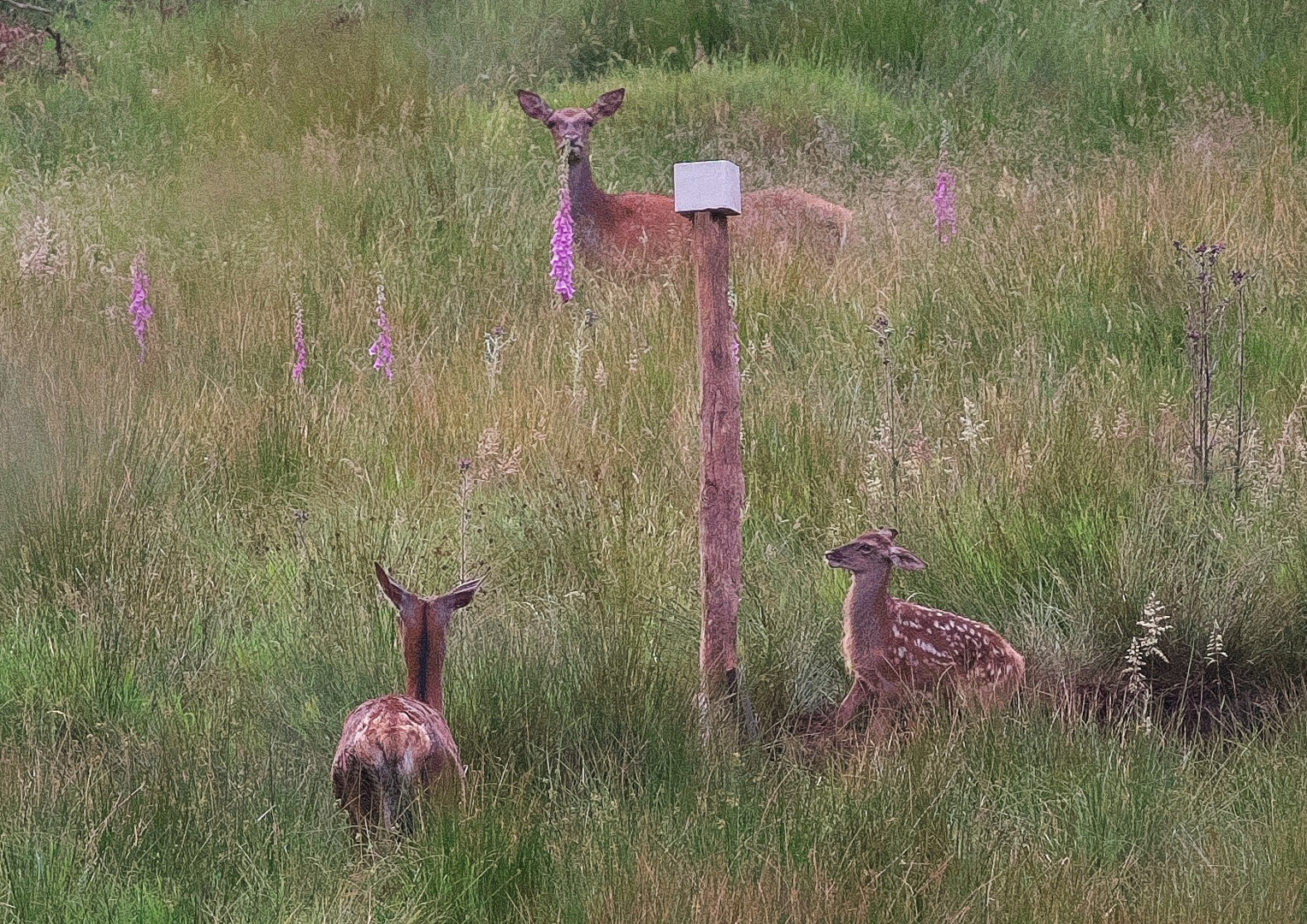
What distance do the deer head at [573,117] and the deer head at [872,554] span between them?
5.52 meters

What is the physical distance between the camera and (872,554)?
15.0 ft

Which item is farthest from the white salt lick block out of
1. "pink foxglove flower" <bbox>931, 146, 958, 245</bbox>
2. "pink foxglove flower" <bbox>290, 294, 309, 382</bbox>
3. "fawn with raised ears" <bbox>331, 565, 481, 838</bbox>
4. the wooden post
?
"pink foxglove flower" <bbox>931, 146, 958, 245</bbox>

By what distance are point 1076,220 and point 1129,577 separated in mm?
3787

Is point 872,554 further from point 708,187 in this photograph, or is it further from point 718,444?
point 708,187

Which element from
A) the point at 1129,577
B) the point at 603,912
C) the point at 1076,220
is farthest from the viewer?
the point at 1076,220

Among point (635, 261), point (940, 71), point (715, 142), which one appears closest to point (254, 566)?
point (635, 261)

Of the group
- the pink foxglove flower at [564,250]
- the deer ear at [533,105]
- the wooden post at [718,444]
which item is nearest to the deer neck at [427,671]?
the wooden post at [718,444]

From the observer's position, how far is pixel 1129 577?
486 centimetres

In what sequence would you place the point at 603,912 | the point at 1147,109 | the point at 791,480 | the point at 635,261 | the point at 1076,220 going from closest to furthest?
the point at 603,912, the point at 791,480, the point at 1076,220, the point at 635,261, the point at 1147,109

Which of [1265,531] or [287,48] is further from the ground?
[287,48]

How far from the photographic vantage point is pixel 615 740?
4129 millimetres

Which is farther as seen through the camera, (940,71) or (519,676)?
(940,71)

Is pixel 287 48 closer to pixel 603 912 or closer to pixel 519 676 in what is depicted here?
pixel 519 676

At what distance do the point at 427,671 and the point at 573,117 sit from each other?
6.27 metres
